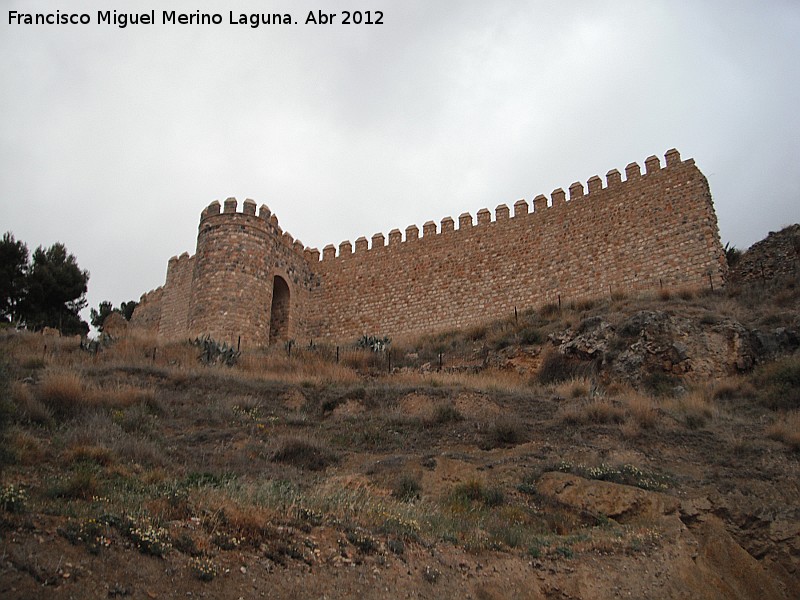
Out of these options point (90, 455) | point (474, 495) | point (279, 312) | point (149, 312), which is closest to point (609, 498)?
point (474, 495)

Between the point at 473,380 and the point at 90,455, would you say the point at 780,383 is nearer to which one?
the point at 473,380

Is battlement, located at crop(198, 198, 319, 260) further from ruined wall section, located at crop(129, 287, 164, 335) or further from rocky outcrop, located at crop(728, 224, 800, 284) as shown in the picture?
rocky outcrop, located at crop(728, 224, 800, 284)

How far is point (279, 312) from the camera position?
22.4 meters

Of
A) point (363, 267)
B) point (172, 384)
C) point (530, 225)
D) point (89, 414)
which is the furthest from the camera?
point (363, 267)

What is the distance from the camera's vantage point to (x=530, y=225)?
20.1 metres

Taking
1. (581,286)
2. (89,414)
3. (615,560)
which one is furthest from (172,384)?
(581,286)

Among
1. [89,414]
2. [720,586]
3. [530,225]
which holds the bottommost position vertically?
[720,586]

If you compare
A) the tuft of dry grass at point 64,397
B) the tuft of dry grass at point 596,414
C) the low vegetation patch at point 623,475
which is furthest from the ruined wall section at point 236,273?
the low vegetation patch at point 623,475

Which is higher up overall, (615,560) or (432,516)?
(432,516)

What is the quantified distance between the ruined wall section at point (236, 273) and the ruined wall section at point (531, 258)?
2432mm

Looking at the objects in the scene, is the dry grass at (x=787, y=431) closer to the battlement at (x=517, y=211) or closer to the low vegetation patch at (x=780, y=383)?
the low vegetation patch at (x=780, y=383)

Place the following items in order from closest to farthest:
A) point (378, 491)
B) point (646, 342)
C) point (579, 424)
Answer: point (378, 491), point (579, 424), point (646, 342)

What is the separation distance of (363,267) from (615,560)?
57.7ft

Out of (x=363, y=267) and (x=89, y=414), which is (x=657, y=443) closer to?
(x=89, y=414)
